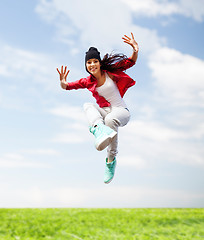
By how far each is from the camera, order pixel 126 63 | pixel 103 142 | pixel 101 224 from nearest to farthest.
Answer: pixel 103 142 → pixel 126 63 → pixel 101 224

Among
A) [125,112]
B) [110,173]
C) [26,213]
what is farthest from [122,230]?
[125,112]

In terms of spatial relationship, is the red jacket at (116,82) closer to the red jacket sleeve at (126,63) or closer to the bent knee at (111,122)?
the red jacket sleeve at (126,63)

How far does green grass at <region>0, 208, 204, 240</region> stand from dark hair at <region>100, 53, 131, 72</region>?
4976 millimetres

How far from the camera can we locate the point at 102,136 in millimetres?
3186

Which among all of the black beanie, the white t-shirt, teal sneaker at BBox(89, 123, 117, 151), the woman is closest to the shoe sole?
teal sneaker at BBox(89, 123, 117, 151)

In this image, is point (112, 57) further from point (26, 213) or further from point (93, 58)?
point (26, 213)

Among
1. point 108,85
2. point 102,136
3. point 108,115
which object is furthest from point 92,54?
point 102,136

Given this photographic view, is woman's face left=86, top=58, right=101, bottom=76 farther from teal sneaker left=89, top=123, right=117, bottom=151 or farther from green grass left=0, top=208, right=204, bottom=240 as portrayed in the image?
green grass left=0, top=208, right=204, bottom=240

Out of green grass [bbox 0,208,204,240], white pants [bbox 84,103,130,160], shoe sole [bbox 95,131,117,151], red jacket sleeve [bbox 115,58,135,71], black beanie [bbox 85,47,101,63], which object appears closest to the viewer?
shoe sole [bbox 95,131,117,151]

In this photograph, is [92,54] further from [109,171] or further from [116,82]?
[109,171]

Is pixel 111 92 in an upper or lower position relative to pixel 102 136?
upper

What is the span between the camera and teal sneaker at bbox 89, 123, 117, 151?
316 centimetres

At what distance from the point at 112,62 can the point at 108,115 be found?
0.65m

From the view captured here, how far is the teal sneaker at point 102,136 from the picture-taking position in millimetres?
3156
